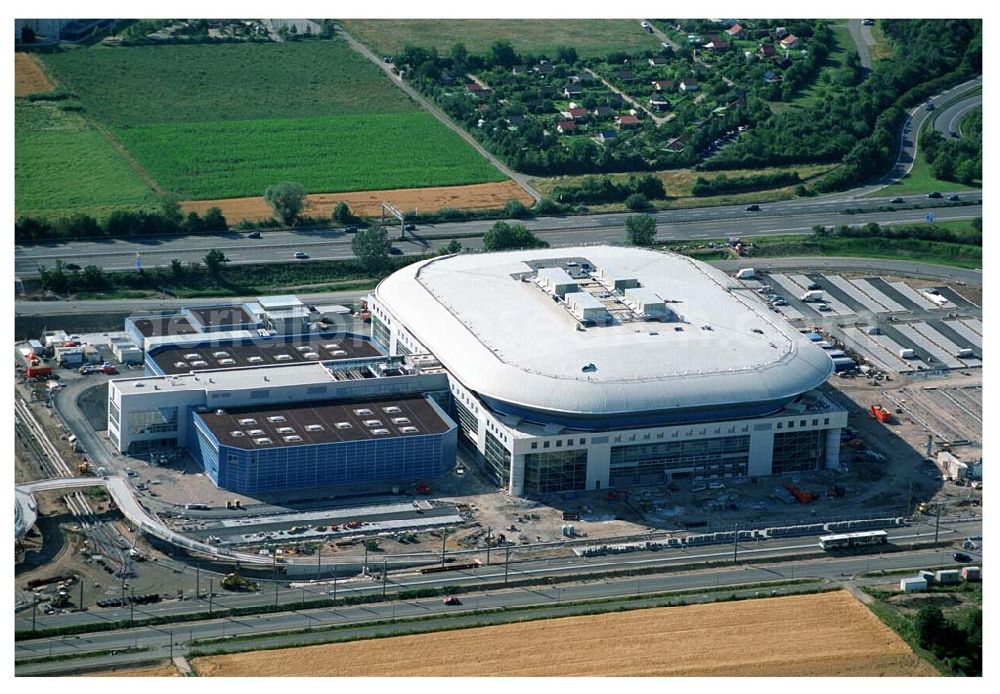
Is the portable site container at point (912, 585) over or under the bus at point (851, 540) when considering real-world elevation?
under

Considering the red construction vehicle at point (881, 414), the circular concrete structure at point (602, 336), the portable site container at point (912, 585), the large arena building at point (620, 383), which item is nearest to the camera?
the portable site container at point (912, 585)

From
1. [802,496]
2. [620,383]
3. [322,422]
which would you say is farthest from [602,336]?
[322,422]

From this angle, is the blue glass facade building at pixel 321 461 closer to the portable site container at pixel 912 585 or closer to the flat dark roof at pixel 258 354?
the flat dark roof at pixel 258 354

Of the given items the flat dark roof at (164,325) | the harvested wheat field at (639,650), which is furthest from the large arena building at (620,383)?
the harvested wheat field at (639,650)

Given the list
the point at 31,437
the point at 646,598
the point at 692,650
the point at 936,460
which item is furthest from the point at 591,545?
the point at 31,437

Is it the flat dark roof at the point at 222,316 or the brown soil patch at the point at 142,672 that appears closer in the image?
the brown soil patch at the point at 142,672

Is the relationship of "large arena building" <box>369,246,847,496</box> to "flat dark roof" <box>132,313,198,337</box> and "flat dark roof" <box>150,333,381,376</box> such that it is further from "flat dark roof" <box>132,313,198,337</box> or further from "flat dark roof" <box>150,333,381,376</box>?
"flat dark roof" <box>132,313,198,337</box>

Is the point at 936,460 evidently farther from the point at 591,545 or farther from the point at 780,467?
the point at 591,545
